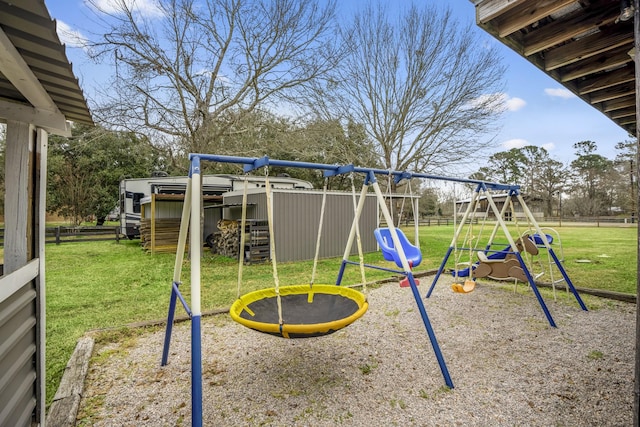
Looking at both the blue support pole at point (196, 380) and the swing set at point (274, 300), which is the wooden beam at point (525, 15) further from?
the blue support pole at point (196, 380)

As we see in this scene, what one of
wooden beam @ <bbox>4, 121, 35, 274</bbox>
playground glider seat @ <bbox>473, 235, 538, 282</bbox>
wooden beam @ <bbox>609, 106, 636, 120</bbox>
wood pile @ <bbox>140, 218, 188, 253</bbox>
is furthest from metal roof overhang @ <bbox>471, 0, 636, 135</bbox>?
wood pile @ <bbox>140, 218, 188, 253</bbox>

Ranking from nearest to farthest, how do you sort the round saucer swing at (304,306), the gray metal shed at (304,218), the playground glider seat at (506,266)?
the round saucer swing at (304,306)
the playground glider seat at (506,266)
the gray metal shed at (304,218)

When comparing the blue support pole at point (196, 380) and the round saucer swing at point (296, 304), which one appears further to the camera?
the round saucer swing at point (296, 304)

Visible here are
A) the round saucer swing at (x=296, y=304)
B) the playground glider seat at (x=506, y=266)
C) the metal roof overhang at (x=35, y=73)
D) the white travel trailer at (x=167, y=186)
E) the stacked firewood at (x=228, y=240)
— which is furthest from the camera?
the white travel trailer at (x=167, y=186)

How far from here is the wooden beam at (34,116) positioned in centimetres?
152

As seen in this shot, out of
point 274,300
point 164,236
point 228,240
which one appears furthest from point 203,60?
point 274,300

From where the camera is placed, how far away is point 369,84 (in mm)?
11867

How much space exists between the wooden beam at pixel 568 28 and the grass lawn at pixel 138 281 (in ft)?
13.3

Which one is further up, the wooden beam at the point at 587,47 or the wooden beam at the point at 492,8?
the wooden beam at the point at 492,8

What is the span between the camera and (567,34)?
183 centimetres

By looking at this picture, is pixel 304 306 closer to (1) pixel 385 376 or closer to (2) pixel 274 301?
(2) pixel 274 301

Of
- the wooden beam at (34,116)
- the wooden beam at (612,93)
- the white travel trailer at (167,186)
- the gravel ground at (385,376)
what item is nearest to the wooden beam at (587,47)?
the wooden beam at (612,93)

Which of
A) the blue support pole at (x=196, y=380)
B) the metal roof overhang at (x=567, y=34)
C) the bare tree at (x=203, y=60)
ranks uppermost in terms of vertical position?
the bare tree at (x=203, y=60)

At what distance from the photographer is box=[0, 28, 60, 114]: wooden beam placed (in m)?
1.09
